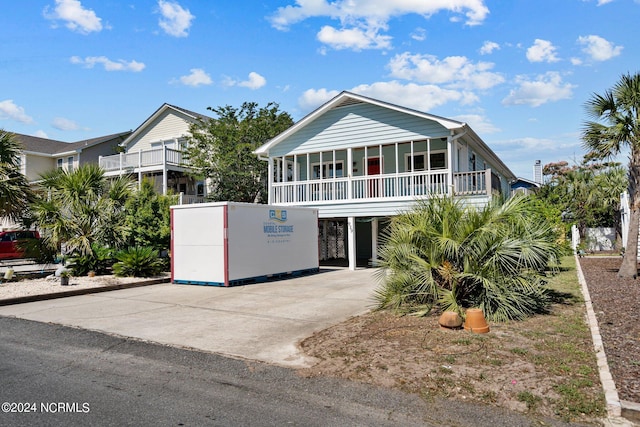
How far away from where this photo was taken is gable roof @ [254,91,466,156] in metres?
16.2

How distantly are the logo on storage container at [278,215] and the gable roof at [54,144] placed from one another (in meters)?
25.6

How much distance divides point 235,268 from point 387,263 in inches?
247

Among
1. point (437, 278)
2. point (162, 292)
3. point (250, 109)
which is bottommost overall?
point (162, 292)

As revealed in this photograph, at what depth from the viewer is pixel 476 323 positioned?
256 inches

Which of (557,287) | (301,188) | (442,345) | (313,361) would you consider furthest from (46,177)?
(557,287)

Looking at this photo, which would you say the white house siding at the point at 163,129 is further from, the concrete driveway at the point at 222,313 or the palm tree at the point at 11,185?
the concrete driveway at the point at 222,313

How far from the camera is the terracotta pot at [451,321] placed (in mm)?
6605

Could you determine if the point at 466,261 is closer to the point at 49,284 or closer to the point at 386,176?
the point at 386,176

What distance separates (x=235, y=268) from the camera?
13352 millimetres

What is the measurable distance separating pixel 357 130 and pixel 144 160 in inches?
641

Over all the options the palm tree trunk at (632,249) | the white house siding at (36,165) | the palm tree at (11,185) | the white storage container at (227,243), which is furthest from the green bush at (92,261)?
the white house siding at (36,165)

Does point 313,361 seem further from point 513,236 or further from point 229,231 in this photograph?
point 229,231

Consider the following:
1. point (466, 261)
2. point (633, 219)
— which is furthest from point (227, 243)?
point (633, 219)

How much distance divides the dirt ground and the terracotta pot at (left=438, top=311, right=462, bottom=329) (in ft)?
0.34
